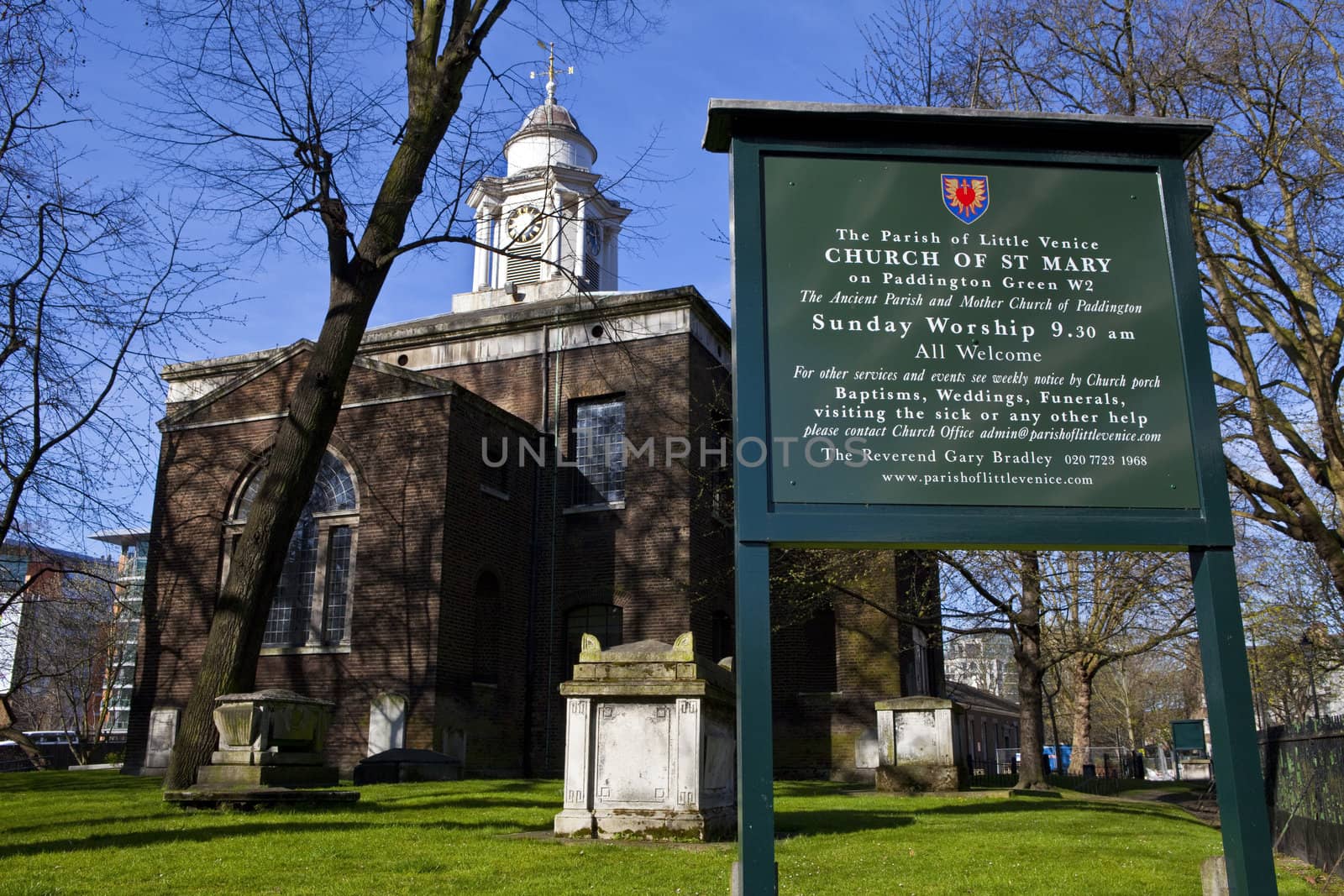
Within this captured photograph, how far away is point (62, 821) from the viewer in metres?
10.2

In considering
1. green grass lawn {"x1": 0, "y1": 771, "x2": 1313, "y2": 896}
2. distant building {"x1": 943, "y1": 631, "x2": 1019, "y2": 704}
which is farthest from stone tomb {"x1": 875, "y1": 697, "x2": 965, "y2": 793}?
green grass lawn {"x1": 0, "y1": 771, "x2": 1313, "y2": 896}

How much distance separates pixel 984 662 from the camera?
50.0 m

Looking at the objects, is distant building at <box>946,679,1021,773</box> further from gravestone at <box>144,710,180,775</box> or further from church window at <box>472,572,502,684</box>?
gravestone at <box>144,710,180,775</box>

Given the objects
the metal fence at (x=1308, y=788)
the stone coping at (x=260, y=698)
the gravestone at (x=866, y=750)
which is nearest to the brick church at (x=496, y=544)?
the gravestone at (x=866, y=750)

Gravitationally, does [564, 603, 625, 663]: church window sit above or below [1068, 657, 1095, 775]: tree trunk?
above

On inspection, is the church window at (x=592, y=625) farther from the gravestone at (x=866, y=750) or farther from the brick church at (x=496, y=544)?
the gravestone at (x=866, y=750)

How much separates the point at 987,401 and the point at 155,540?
70.8 ft

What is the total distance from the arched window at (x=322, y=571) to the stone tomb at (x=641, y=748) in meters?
11.7

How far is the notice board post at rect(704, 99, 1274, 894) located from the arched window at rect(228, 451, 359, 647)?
1726cm

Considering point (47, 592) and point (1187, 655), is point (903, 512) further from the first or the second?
point (47, 592)

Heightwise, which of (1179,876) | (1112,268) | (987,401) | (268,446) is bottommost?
(1179,876)

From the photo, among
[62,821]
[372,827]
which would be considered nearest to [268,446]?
[62,821]

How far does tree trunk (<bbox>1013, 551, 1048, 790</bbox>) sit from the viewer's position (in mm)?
18594

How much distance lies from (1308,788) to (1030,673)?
9.18 meters
